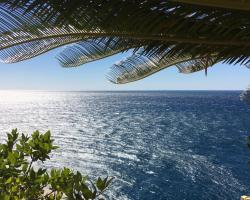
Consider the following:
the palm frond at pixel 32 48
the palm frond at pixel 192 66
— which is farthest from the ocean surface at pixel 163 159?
the palm frond at pixel 32 48

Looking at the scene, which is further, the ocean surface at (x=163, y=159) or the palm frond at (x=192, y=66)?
the ocean surface at (x=163, y=159)

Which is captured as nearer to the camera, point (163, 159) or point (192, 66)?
point (192, 66)

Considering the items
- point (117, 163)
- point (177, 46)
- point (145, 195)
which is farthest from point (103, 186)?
point (117, 163)

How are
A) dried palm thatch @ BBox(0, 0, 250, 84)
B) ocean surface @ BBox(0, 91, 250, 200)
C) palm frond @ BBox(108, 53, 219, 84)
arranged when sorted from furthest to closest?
ocean surface @ BBox(0, 91, 250, 200)
palm frond @ BBox(108, 53, 219, 84)
dried palm thatch @ BBox(0, 0, 250, 84)

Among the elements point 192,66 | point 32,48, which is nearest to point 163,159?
point 192,66

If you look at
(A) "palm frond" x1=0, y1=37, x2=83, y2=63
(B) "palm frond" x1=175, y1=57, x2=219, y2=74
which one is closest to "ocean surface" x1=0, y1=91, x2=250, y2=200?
(B) "palm frond" x1=175, y1=57, x2=219, y2=74

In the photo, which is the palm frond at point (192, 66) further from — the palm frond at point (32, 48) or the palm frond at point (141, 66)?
the palm frond at point (32, 48)

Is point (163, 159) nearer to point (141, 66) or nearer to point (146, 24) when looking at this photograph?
point (141, 66)

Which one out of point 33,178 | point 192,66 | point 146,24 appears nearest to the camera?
point 146,24

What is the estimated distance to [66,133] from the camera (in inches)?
2744

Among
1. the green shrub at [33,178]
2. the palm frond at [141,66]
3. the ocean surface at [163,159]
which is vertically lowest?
the ocean surface at [163,159]

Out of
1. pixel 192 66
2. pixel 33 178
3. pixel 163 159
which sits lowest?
pixel 163 159

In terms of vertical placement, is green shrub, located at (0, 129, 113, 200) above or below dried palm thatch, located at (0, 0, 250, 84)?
below

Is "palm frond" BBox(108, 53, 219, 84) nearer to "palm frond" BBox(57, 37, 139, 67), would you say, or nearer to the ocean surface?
"palm frond" BBox(57, 37, 139, 67)
